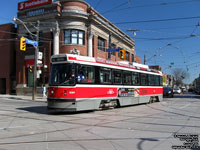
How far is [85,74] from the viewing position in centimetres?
1087

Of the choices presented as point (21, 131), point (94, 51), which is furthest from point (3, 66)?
point (21, 131)

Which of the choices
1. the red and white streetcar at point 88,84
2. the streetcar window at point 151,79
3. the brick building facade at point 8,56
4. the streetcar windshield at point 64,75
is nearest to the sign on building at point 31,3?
the brick building facade at point 8,56

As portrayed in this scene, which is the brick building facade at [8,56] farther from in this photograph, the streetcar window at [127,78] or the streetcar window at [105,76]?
the streetcar window at [105,76]

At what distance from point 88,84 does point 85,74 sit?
0.59 m

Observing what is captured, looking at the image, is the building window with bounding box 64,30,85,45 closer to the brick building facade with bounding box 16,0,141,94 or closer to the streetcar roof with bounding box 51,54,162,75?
the brick building facade with bounding box 16,0,141,94

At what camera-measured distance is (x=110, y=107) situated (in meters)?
13.1

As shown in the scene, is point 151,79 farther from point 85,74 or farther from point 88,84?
point 85,74

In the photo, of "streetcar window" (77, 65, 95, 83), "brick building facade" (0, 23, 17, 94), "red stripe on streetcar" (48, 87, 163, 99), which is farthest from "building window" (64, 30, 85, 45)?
"streetcar window" (77, 65, 95, 83)

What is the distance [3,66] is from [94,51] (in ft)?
45.6

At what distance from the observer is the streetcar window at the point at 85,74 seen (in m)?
10.5

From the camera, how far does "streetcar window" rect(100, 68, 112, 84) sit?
1190cm

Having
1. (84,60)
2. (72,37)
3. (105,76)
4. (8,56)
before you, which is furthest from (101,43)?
(84,60)

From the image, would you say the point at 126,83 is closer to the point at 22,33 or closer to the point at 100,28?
the point at 100,28

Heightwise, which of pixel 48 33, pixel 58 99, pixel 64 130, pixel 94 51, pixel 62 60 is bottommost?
pixel 64 130
